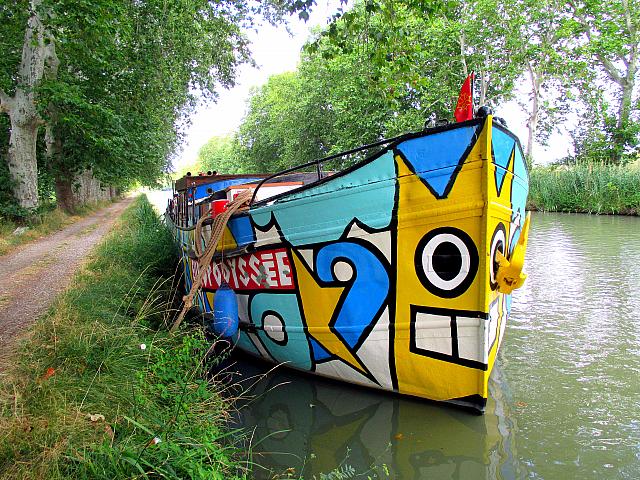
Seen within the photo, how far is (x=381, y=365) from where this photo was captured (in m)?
4.09

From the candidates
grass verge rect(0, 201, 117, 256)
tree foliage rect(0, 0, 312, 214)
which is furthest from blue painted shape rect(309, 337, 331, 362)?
grass verge rect(0, 201, 117, 256)

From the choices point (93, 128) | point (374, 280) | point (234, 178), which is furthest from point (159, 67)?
point (374, 280)

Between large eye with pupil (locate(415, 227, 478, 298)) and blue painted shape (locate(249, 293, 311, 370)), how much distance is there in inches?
51.6

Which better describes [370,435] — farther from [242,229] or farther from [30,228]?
[30,228]

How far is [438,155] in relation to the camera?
140 inches

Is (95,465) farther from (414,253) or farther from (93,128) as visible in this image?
(93,128)

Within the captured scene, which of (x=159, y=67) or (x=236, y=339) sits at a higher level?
(x=159, y=67)

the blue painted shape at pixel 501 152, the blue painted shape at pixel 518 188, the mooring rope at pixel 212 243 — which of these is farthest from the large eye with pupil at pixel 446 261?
the mooring rope at pixel 212 243

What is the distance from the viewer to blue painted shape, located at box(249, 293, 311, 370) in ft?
14.8

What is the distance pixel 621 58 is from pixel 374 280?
28.1 metres

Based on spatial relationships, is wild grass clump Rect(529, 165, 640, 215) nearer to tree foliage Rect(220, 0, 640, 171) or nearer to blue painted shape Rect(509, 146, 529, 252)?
tree foliage Rect(220, 0, 640, 171)

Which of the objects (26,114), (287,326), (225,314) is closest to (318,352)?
(287,326)

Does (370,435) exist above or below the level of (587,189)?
below

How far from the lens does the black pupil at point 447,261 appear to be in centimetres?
362
